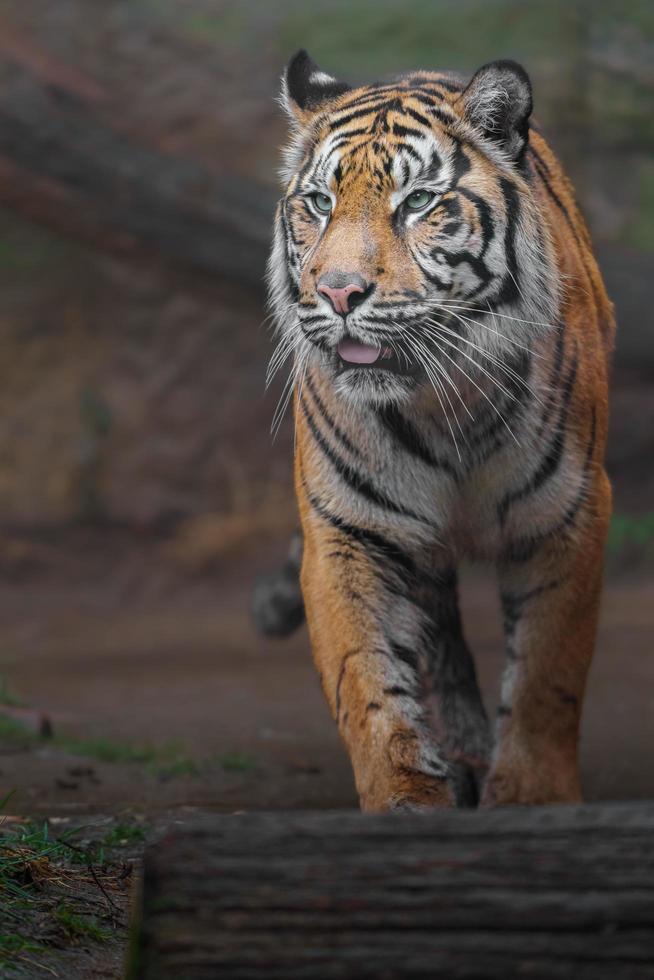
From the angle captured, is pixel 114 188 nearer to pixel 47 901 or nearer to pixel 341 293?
pixel 341 293

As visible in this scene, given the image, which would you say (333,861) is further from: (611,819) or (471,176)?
(471,176)

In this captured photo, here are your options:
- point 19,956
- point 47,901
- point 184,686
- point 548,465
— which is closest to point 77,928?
point 47,901

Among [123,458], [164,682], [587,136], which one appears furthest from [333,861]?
[587,136]

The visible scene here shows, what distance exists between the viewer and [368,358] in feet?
9.84

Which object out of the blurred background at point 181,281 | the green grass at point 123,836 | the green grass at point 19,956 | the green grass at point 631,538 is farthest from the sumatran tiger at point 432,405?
the green grass at point 631,538

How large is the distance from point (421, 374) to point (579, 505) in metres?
0.57

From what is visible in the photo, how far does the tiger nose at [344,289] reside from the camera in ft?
9.48

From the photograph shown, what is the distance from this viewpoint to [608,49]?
30.6ft

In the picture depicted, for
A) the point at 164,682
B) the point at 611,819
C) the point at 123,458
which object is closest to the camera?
the point at 611,819

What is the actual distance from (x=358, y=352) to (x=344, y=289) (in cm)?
16

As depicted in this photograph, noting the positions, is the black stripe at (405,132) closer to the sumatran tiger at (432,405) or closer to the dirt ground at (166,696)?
the sumatran tiger at (432,405)

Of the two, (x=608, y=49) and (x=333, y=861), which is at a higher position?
(x=608, y=49)

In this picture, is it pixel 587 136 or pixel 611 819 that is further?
pixel 587 136

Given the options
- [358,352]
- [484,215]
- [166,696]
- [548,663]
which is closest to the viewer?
[358,352]
